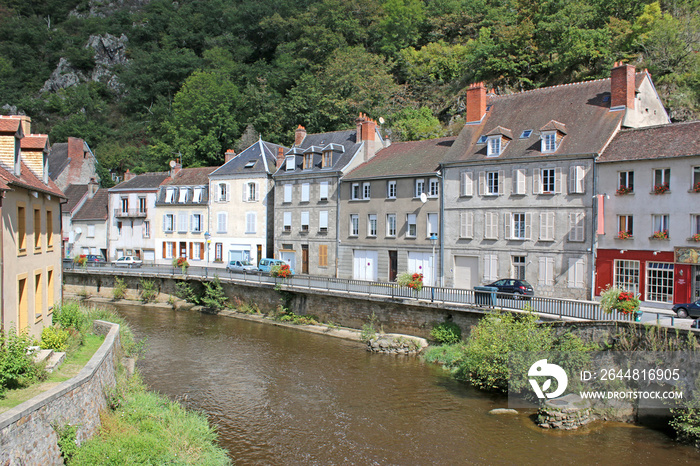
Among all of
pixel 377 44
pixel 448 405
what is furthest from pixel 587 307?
pixel 377 44

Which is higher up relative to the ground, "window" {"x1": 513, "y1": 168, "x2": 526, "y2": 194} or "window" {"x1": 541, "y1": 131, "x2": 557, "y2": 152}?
"window" {"x1": 541, "y1": 131, "x2": 557, "y2": 152}

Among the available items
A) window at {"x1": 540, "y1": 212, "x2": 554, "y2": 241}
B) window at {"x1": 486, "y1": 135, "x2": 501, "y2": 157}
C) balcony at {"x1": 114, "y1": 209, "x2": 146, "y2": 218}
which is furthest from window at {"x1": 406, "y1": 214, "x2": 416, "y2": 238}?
balcony at {"x1": 114, "y1": 209, "x2": 146, "y2": 218}

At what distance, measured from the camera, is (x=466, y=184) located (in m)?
28.4

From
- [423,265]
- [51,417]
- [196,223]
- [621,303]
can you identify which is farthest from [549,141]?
[196,223]

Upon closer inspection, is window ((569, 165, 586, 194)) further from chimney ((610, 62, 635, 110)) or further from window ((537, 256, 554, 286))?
chimney ((610, 62, 635, 110))

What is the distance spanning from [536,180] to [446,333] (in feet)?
29.9

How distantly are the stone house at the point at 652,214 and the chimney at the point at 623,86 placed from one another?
5.11 ft

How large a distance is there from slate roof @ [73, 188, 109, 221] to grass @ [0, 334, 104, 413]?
30840 millimetres

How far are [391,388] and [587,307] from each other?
23.5 feet

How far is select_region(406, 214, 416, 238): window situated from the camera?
3050 cm

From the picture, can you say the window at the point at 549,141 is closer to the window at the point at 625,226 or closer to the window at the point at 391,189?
the window at the point at 625,226

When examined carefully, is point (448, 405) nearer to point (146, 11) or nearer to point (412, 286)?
point (412, 286)

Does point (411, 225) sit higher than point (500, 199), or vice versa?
point (500, 199)

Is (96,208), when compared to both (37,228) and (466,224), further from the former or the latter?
(466,224)
